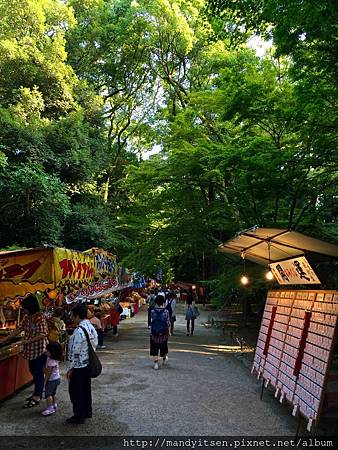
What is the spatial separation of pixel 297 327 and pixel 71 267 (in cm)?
513

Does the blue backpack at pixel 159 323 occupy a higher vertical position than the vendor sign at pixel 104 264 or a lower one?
lower

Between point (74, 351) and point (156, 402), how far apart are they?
2127mm

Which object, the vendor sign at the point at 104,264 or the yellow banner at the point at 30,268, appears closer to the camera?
the yellow banner at the point at 30,268

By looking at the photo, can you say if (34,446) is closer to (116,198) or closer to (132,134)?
(116,198)

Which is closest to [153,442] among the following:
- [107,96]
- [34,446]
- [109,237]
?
[34,446]

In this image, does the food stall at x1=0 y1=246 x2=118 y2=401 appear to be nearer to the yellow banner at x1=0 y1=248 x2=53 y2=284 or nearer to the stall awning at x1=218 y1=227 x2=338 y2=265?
the yellow banner at x1=0 y1=248 x2=53 y2=284

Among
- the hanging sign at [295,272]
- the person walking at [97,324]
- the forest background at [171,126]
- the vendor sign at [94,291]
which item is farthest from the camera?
the person walking at [97,324]

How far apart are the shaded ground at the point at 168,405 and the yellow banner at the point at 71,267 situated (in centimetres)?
224

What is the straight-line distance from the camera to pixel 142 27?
98.9 feet

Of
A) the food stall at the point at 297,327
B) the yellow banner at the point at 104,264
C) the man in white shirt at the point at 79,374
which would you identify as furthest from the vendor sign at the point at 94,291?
the food stall at the point at 297,327

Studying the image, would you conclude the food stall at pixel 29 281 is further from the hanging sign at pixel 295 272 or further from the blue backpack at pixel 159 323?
the hanging sign at pixel 295 272

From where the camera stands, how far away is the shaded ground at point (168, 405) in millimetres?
5664

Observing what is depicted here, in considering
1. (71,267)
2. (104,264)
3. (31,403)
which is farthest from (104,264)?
(31,403)

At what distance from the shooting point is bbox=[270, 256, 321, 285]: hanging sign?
6.55 metres
